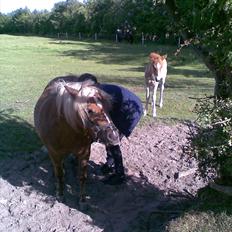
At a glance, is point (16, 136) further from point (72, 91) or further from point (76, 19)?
point (76, 19)

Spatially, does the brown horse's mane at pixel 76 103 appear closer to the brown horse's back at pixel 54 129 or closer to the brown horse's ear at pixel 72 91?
the brown horse's ear at pixel 72 91

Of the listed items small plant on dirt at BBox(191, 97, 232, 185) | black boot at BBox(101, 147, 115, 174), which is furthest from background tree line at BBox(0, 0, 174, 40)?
small plant on dirt at BBox(191, 97, 232, 185)

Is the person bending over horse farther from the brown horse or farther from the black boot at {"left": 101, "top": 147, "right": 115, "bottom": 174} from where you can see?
the brown horse

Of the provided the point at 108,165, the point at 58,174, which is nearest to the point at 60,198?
the point at 58,174

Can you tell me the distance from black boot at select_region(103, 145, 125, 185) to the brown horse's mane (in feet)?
3.95

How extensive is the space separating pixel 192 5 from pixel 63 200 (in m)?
2.88

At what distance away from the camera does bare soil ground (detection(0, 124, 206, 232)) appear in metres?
4.96

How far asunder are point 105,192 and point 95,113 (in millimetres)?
1611

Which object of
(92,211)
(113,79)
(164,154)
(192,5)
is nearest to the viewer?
(192,5)

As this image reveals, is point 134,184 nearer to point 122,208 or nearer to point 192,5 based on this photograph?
point 122,208

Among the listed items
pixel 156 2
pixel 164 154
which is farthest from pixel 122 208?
pixel 156 2

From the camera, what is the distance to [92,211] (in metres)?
5.33

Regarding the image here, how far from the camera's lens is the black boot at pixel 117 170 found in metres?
6.04

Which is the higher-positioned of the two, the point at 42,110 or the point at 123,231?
the point at 42,110
